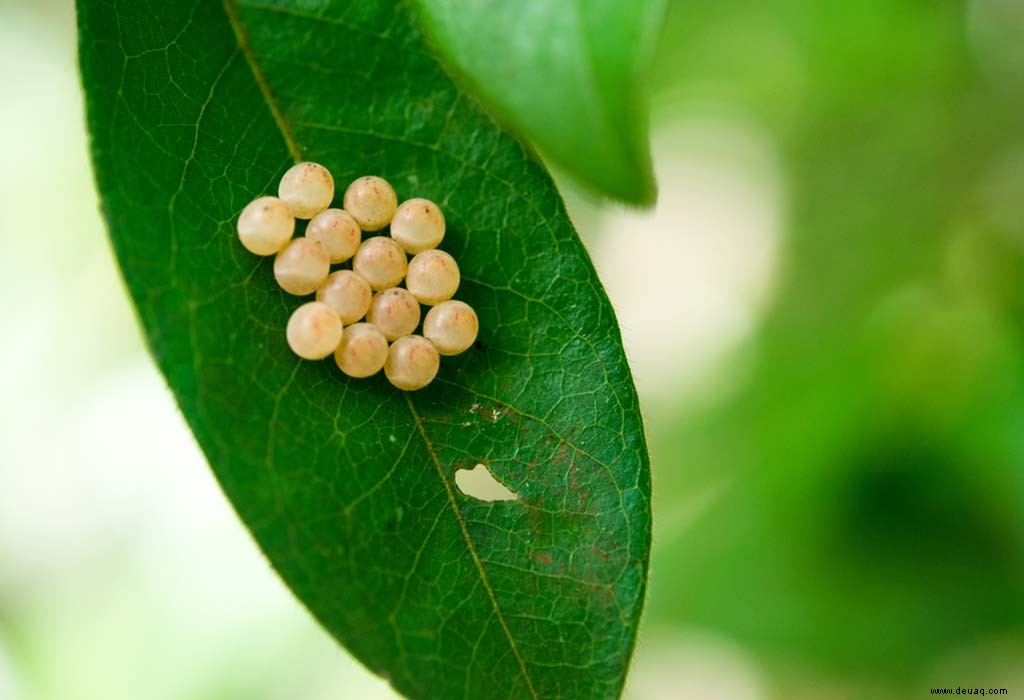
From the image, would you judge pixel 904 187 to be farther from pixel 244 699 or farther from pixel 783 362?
pixel 244 699

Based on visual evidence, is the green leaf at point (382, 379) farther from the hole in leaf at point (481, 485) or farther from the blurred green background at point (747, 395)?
the blurred green background at point (747, 395)

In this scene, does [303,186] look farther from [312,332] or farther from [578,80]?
[578,80]

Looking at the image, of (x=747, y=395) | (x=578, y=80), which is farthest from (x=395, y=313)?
(x=747, y=395)

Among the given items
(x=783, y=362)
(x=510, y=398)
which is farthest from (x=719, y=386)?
(x=510, y=398)

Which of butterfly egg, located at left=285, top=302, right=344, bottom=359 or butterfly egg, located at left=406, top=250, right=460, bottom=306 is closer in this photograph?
butterfly egg, located at left=285, top=302, right=344, bottom=359

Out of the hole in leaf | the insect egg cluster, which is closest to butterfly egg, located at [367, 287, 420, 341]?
the insect egg cluster

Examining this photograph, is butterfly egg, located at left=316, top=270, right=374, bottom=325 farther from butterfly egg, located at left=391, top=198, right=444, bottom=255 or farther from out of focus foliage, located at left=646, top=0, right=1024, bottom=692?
out of focus foliage, located at left=646, top=0, right=1024, bottom=692
